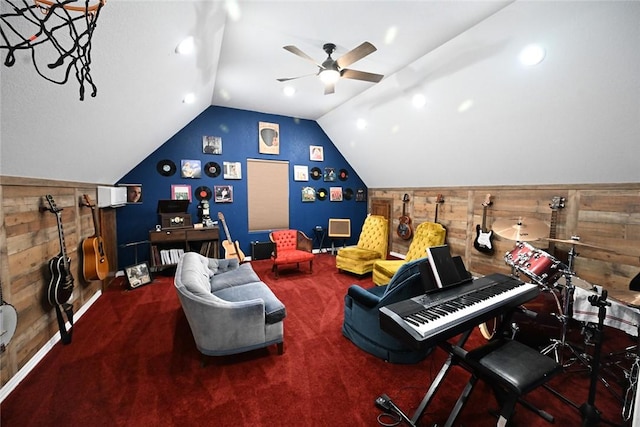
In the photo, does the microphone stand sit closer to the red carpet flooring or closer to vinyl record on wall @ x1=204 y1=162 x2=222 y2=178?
the red carpet flooring

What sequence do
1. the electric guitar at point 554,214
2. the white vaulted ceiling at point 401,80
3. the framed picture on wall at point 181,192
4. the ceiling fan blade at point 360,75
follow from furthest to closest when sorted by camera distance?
the framed picture on wall at point 181,192, the electric guitar at point 554,214, the ceiling fan blade at point 360,75, the white vaulted ceiling at point 401,80

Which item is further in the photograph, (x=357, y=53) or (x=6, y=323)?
(x=357, y=53)

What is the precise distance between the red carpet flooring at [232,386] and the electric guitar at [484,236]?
5.69 feet

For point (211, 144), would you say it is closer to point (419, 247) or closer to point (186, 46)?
point (186, 46)

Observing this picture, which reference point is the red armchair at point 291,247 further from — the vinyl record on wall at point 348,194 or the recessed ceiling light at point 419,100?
the recessed ceiling light at point 419,100

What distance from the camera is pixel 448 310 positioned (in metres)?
1.67

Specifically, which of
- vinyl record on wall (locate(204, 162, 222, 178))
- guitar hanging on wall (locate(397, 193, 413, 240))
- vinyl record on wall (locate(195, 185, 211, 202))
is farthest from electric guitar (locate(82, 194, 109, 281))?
guitar hanging on wall (locate(397, 193, 413, 240))

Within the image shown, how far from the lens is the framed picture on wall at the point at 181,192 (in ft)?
16.3

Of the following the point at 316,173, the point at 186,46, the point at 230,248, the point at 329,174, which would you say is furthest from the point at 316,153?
the point at 186,46

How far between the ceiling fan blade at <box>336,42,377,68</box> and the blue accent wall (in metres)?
3.26

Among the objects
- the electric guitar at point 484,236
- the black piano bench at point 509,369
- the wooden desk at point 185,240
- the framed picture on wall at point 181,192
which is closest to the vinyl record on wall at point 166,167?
the framed picture on wall at point 181,192

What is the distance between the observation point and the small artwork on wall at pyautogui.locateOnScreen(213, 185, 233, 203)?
5289 mm

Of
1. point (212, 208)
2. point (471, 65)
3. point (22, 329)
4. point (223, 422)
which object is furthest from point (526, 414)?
point (212, 208)

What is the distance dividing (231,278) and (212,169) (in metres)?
2.72
